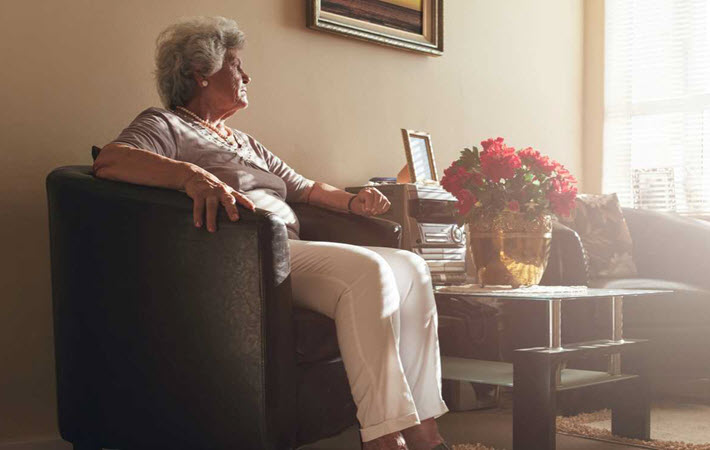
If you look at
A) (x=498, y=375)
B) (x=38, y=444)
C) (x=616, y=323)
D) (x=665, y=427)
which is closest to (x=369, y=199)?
(x=498, y=375)

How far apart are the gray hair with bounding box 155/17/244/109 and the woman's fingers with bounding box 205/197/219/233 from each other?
0.83m

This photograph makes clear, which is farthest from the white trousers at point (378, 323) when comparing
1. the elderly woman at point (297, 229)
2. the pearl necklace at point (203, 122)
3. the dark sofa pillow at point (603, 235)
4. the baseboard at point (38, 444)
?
the dark sofa pillow at point (603, 235)

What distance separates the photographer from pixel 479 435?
2.91 m

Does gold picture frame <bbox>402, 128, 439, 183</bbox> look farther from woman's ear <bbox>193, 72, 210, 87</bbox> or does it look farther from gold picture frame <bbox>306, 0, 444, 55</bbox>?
woman's ear <bbox>193, 72, 210, 87</bbox>

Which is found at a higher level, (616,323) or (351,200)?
(351,200)

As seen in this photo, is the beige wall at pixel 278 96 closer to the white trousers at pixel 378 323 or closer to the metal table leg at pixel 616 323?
the white trousers at pixel 378 323

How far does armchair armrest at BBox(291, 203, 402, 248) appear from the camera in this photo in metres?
2.51

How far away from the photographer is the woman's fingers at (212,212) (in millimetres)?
1821

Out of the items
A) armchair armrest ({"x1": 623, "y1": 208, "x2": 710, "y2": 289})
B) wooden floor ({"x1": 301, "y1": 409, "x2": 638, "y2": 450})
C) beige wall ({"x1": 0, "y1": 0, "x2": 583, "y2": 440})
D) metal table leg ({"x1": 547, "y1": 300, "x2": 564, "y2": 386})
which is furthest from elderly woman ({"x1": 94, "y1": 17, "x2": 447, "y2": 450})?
armchair armrest ({"x1": 623, "y1": 208, "x2": 710, "y2": 289})

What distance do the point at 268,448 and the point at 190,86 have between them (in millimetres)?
1215

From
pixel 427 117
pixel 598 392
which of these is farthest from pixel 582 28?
pixel 598 392

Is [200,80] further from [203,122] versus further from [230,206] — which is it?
[230,206]

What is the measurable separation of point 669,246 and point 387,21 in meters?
1.62

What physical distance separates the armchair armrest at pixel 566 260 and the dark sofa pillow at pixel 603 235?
1.69 ft
